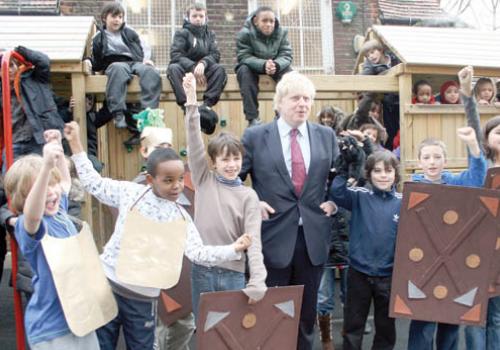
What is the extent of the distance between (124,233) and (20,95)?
1.84 metres

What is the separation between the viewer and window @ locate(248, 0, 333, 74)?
10.8 metres

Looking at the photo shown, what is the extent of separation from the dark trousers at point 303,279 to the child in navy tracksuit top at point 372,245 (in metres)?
0.29

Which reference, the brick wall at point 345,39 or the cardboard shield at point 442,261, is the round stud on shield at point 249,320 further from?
the brick wall at point 345,39

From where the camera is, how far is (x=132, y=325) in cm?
342

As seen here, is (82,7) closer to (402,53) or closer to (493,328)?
(402,53)

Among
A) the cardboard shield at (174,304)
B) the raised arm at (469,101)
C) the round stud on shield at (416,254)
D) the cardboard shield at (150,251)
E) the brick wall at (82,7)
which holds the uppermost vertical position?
the brick wall at (82,7)

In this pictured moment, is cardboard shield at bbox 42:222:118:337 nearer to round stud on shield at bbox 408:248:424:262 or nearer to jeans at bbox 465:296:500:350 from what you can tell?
round stud on shield at bbox 408:248:424:262

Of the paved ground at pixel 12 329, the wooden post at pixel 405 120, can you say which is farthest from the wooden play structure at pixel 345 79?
the paved ground at pixel 12 329

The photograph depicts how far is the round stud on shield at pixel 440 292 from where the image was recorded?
3.81 meters

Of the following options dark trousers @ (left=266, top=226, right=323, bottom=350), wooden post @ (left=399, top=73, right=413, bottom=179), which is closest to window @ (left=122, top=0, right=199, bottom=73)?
wooden post @ (left=399, top=73, right=413, bottom=179)

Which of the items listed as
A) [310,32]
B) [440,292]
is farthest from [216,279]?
[310,32]

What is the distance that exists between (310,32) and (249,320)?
8.13m

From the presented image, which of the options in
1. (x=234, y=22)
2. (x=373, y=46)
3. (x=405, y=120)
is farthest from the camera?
(x=234, y=22)

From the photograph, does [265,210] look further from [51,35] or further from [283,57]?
[51,35]
